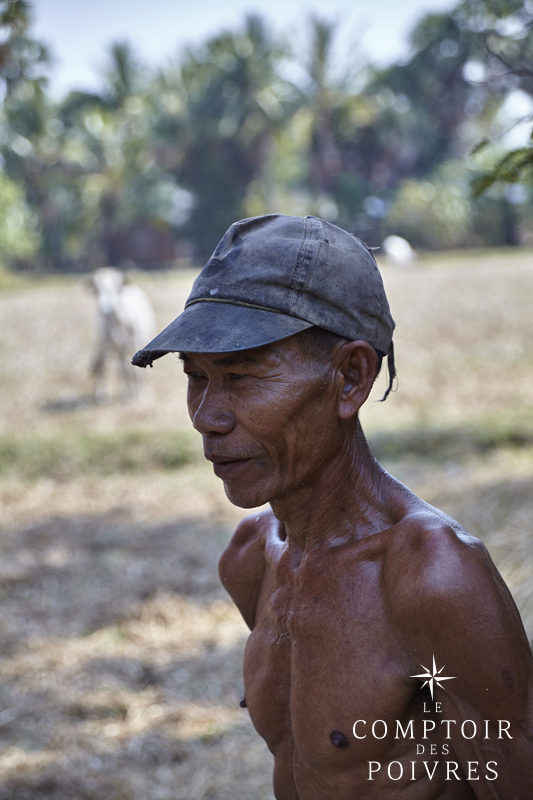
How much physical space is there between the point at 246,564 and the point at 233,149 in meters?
36.4

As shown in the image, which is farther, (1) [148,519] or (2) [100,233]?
(2) [100,233]

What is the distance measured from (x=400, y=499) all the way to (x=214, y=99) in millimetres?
37542

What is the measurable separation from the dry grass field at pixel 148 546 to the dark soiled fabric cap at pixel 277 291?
2.24 meters

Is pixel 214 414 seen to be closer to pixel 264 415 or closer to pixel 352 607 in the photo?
pixel 264 415

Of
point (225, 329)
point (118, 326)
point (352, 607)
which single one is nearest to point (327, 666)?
point (352, 607)

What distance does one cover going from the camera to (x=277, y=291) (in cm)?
137

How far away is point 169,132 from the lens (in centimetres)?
3572

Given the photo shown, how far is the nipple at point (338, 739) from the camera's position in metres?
1.44

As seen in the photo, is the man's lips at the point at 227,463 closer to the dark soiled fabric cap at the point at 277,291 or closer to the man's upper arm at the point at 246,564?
the dark soiled fabric cap at the point at 277,291

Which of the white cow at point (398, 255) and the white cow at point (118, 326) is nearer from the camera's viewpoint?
the white cow at point (118, 326)

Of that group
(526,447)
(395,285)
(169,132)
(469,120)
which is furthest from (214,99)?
(526,447)

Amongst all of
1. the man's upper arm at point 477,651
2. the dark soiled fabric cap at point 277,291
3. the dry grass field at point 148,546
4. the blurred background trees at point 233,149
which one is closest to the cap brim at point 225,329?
the dark soiled fabric cap at point 277,291

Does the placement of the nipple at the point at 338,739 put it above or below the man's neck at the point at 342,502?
below

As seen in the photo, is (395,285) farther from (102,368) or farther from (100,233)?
(100,233)
